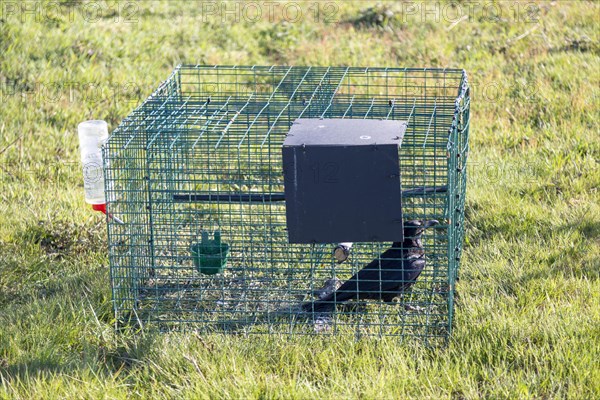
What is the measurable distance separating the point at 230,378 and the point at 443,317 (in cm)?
132

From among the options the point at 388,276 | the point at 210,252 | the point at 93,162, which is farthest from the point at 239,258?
the point at 93,162

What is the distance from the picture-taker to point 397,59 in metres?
9.35

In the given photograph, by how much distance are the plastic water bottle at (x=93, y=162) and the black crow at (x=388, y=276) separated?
1.51 m

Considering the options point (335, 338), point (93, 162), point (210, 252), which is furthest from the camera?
point (93, 162)

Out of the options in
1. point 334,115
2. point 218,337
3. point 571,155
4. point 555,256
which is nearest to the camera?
point 218,337

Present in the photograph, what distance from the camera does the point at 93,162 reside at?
5430 mm

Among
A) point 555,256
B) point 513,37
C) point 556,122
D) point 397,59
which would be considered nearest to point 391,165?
point 555,256

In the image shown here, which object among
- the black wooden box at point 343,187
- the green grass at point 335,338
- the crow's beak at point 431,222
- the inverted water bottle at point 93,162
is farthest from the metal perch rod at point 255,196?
the green grass at point 335,338

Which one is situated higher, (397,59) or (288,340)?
(397,59)

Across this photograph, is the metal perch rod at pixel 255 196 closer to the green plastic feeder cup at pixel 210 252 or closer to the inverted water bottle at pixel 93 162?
the green plastic feeder cup at pixel 210 252

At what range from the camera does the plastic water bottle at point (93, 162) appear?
538 cm

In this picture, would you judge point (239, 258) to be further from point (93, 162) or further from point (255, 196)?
point (93, 162)

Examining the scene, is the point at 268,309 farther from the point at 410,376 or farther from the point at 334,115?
the point at 334,115

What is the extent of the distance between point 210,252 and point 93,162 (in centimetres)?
102
